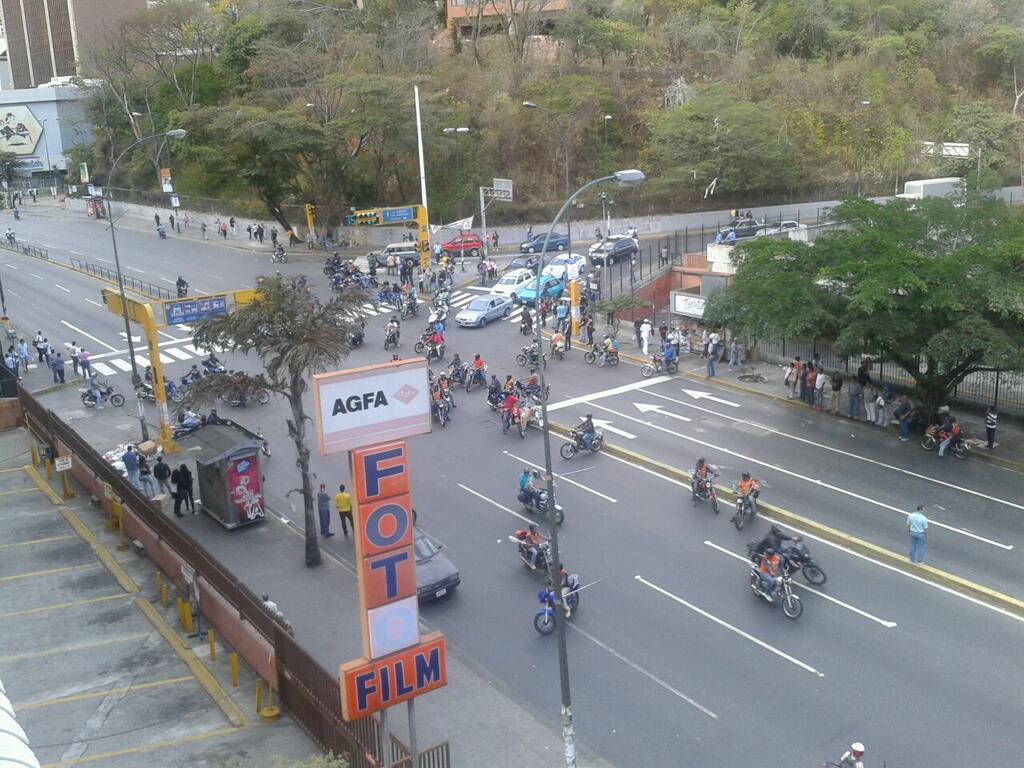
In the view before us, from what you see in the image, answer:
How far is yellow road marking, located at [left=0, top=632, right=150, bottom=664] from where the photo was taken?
59.0 ft

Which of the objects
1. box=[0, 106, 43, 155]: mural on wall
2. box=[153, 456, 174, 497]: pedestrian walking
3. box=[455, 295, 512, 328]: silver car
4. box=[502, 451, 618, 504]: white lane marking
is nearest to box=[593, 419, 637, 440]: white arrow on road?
box=[502, 451, 618, 504]: white lane marking

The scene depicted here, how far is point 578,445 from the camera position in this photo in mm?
27344

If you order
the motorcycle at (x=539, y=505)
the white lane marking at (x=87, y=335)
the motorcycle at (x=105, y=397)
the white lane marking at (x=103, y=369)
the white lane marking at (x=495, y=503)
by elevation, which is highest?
the white lane marking at (x=87, y=335)

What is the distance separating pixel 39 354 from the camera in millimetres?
41375

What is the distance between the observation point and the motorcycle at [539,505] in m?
23.2

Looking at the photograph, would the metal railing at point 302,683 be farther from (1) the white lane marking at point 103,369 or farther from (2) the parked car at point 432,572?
(1) the white lane marking at point 103,369

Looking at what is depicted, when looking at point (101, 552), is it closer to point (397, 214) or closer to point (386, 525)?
point (386, 525)

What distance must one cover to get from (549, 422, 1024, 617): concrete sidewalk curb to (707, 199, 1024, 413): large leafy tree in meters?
5.94

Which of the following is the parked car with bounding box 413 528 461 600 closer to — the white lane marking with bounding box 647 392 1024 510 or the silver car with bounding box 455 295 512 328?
the white lane marking with bounding box 647 392 1024 510

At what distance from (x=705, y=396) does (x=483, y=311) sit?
13198 mm

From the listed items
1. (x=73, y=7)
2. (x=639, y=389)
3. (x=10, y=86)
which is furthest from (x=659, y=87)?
(x=10, y=86)

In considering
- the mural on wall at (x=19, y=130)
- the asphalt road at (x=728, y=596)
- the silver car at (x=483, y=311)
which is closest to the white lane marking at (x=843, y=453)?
the asphalt road at (x=728, y=596)

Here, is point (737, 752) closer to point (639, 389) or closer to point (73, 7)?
point (639, 389)

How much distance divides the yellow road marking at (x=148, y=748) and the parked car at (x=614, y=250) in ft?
128
